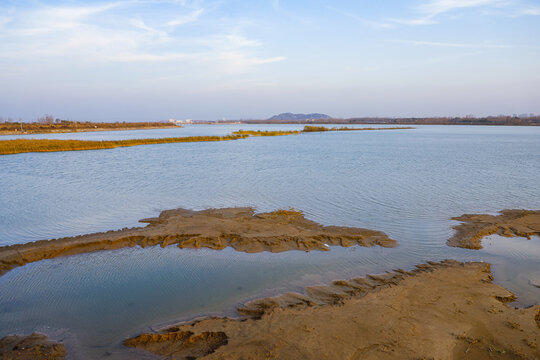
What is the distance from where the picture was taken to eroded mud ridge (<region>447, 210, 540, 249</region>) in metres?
10.4

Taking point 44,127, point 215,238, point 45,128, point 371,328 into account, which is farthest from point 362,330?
point 44,127

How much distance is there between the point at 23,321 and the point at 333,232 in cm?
827

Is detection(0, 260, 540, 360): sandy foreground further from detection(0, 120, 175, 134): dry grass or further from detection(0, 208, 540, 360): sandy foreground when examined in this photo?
detection(0, 120, 175, 134): dry grass

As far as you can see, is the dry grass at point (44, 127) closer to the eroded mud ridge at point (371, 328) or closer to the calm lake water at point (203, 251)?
the calm lake water at point (203, 251)

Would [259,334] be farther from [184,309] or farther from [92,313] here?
[92,313]

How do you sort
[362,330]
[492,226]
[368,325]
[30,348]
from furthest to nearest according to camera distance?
1. [492,226]
2. [368,325]
3. [362,330]
4. [30,348]

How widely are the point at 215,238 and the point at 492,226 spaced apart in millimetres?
9514

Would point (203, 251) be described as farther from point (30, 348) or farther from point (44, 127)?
point (44, 127)

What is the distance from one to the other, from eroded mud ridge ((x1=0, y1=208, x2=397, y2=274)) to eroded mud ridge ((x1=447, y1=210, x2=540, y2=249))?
2448mm

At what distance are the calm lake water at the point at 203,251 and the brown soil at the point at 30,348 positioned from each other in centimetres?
23

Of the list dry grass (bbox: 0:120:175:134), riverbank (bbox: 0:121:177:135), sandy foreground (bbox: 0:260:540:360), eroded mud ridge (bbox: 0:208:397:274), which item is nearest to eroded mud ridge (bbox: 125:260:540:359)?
sandy foreground (bbox: 0:260:540:360)

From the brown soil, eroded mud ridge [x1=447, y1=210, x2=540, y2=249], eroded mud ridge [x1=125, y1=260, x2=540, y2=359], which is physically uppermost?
eroded mud ridge [x1=447, y1=210, x2=540, y2=249]

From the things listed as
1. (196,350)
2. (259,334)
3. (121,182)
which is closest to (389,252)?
(259,334)

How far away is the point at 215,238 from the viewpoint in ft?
34.4
